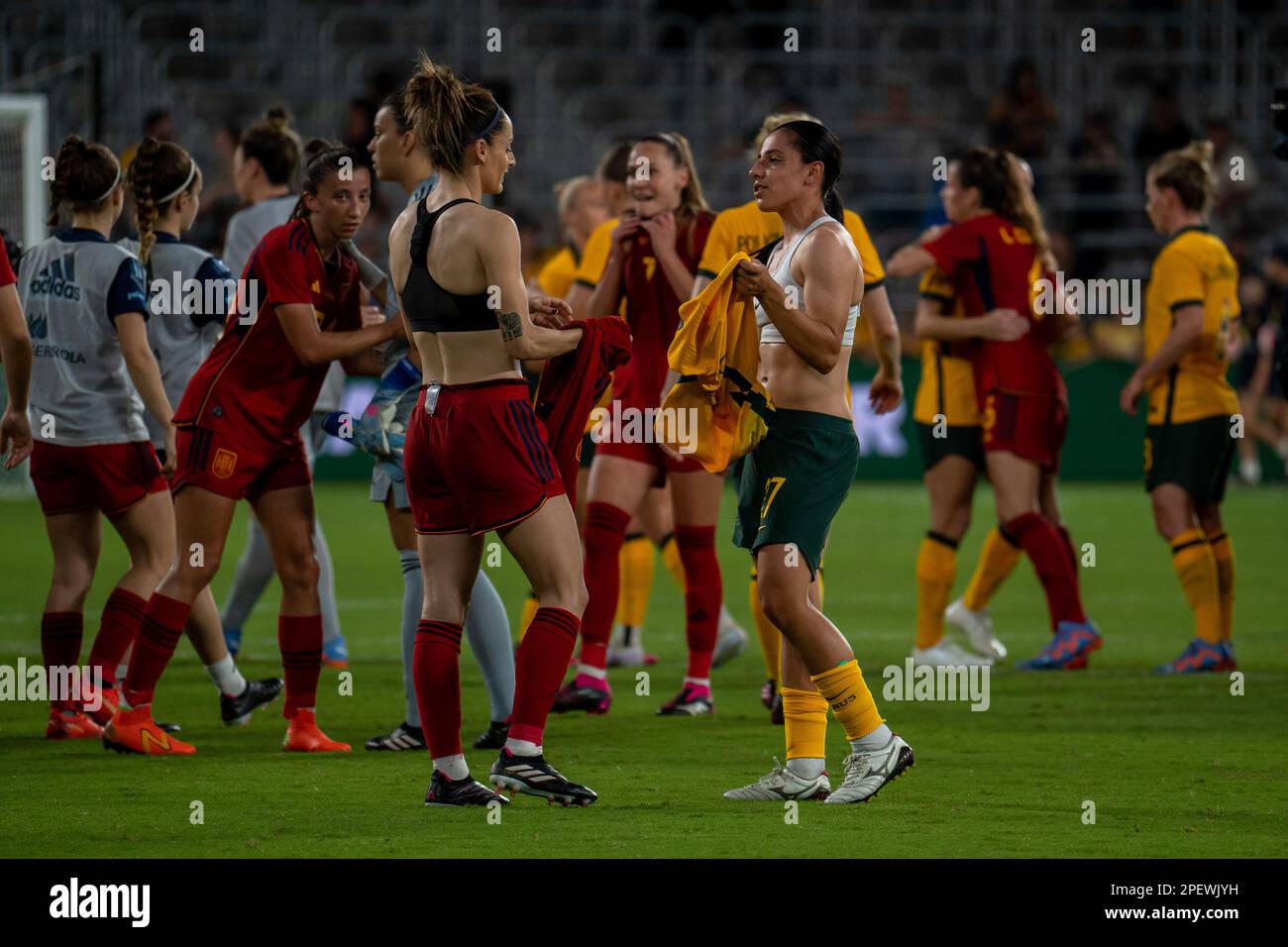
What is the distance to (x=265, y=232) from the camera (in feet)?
29.5

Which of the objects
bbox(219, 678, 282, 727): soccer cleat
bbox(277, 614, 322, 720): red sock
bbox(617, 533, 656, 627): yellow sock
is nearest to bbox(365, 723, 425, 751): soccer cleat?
bbox(277, 614, 322, 720): red sock

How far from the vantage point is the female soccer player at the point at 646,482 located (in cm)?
820

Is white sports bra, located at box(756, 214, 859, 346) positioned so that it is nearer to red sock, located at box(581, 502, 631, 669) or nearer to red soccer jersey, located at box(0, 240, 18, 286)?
red sock, located at box(581, 502, 631, 669)

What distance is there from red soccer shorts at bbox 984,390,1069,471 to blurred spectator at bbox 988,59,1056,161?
12559 millimetres

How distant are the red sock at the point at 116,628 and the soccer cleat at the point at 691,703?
2.21 meters

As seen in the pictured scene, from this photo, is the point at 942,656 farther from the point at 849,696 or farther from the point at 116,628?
the point at 116,628

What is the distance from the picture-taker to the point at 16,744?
285 inches

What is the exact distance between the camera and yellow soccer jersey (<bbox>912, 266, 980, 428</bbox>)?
385 inches

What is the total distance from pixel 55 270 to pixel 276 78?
1598 centimetres

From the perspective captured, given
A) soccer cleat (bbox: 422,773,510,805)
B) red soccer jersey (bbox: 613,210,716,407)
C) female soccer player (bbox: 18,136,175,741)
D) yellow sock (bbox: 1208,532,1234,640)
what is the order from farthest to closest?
yellow sock (bbox: 1208,532,1234,640) < red soccer jersey (bbox: 613,210,716,407) < female soccer player (bbox: 18,136,175,741) < soccer cleat (bbox: 422,773,510,805)

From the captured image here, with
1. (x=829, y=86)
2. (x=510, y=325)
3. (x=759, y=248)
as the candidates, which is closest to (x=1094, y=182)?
(x=829, y=86)

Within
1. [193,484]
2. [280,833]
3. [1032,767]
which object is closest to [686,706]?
[1032,767]

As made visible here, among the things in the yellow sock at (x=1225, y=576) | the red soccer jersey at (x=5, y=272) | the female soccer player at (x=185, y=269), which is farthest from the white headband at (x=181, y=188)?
the yellow sock at (x=1225, y=576)

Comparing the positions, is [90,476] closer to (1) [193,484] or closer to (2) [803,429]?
(1) [193,484]
